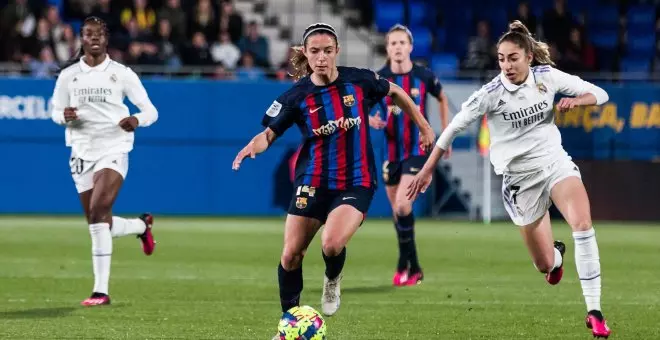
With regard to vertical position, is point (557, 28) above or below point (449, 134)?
below

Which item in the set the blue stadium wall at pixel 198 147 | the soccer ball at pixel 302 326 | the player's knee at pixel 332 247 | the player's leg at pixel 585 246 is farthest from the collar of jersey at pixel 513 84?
the blue stadium wall at pixel 198 147

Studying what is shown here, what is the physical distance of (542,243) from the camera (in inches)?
412

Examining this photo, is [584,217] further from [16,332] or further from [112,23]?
[112,23]

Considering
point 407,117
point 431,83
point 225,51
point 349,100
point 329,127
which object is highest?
point 349,100

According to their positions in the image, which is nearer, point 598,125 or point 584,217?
point 584,217

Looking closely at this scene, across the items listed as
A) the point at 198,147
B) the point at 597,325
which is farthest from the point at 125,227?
the point at 198,147

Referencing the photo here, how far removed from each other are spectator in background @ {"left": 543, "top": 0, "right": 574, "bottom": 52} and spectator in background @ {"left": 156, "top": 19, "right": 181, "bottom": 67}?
727cm

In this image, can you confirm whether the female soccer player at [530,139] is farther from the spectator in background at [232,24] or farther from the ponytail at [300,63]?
the spectator in background at [232,24]

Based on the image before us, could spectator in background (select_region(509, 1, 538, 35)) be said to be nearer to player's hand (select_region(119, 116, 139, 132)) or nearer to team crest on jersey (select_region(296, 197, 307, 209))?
player's hand (select_region(119, 116, 139, 132))

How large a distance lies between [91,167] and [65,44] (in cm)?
1302

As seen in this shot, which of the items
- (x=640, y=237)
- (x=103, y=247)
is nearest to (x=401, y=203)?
(x=103, y=247)

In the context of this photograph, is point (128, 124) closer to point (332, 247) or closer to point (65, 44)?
point (332, 247)

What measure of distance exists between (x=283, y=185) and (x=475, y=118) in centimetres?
1582

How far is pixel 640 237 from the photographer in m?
21.0
